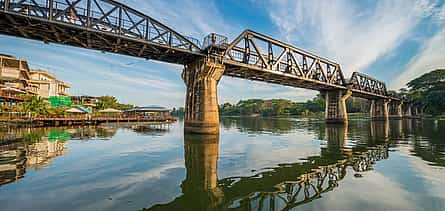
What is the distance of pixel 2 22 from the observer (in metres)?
23.0

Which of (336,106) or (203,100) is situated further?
(336,106)

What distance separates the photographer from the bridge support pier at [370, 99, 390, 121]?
3767 inches

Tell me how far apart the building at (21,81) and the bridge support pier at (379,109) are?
119 m

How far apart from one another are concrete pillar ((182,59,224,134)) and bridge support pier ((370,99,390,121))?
90.0 metres

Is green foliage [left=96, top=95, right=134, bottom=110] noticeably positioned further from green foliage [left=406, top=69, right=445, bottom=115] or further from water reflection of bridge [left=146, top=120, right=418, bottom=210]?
green foliage [left=406, top=69, right=445, bottom=115]

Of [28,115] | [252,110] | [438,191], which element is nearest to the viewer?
[438,191]

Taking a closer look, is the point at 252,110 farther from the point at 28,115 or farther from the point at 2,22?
the point at 2,22

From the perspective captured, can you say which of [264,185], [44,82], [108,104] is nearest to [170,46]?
[264,185]

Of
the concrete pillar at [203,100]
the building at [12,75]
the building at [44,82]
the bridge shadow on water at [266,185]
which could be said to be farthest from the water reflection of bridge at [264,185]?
the building at [44,82]

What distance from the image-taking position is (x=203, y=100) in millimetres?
31438

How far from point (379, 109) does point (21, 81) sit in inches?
5154

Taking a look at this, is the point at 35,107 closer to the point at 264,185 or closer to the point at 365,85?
the point at 264,185

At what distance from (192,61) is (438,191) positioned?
31.2 metres

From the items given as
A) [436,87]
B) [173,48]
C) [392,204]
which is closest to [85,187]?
[392,204]
